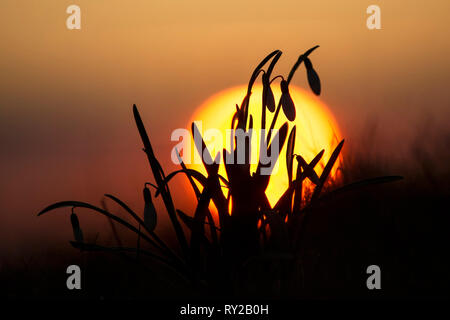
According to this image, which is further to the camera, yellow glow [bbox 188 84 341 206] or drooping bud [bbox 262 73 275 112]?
yellow glow [bbox 188 84 341 206]

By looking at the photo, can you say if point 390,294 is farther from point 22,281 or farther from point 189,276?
point 22,281

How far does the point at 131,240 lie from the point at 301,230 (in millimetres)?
668

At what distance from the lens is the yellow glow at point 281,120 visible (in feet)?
6.57

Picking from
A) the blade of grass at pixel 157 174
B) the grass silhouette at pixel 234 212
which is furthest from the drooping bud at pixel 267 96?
the blade of grass at pixel 157 174

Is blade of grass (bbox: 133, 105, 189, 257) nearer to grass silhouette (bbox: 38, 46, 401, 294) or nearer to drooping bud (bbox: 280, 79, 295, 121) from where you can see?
grass silhouette (bbox: 38, 46, 401, 294)

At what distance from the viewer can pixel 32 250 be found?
7.08 ft

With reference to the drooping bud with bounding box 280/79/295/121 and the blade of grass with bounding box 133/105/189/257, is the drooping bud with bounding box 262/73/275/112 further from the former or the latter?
the blade of grass with bounding box 133/105/189/257

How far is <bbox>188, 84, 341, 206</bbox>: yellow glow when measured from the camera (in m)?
2.00

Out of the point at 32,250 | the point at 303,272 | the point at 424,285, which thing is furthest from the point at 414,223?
the point at 32,250

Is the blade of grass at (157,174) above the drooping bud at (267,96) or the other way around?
the other way around

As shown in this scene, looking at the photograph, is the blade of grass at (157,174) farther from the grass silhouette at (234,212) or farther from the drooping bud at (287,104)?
the drooping bud at (287,104)

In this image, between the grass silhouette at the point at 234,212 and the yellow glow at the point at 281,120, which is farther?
the yellow glow at the point at 281,120

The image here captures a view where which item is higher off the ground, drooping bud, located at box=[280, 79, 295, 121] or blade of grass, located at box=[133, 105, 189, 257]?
drooping bud, located at box=[280, 79, 295, 121]

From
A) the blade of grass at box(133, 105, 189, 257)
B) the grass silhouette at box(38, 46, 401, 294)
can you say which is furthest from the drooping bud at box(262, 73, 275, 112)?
the blade of grass at box(133, 105, 189, 257)
